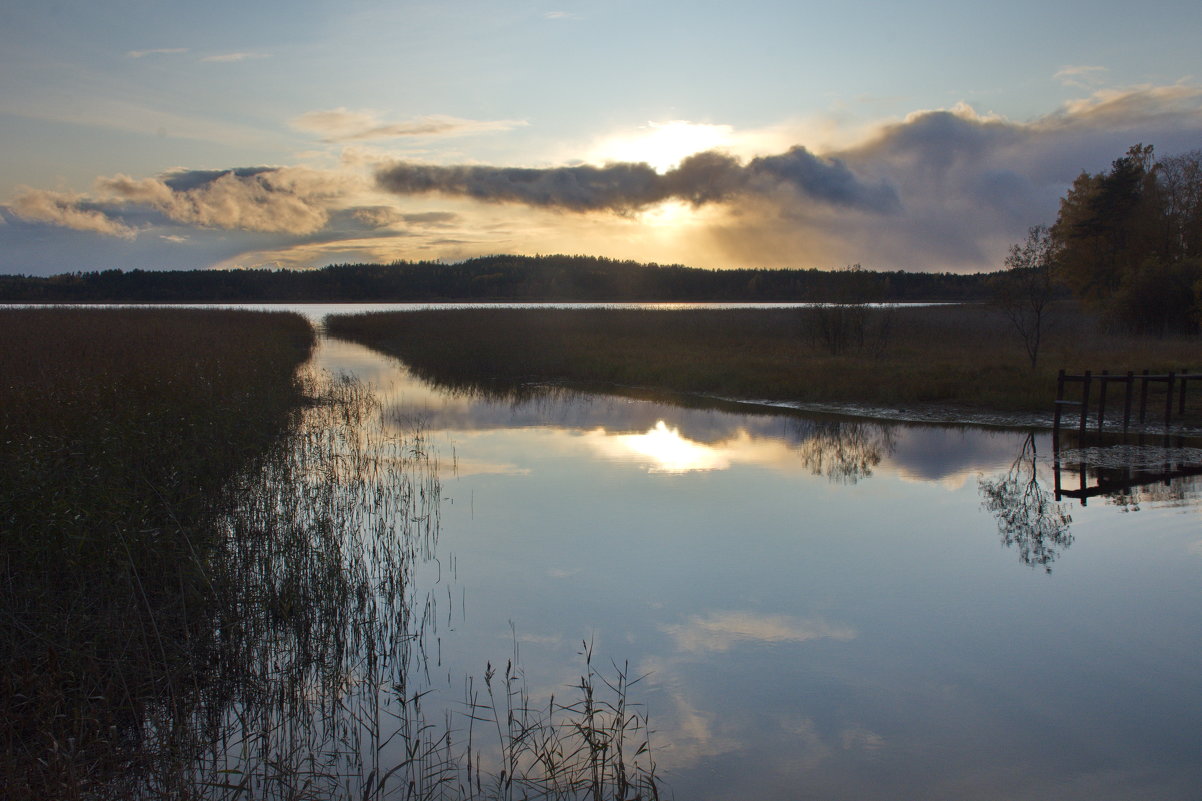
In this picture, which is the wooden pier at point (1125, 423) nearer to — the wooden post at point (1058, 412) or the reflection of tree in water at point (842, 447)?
the wooden post at point (1058, 412)

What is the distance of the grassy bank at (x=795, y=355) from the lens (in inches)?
725

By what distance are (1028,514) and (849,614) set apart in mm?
4265

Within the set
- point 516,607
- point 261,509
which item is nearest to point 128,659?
point 516,607

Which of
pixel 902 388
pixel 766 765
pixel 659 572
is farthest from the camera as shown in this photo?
pixel 902 388

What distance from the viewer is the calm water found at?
435 cm

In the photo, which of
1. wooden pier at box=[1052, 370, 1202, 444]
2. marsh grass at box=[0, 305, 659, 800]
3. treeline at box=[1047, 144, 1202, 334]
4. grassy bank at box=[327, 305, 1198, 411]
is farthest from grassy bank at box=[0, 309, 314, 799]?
treeline at box=[1047, 144, 1202, 334]

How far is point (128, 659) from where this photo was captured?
14.8 feet

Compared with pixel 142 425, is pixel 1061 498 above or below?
below

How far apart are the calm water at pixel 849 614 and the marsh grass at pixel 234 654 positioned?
37cm

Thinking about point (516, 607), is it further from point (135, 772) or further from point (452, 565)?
point (135, 772)

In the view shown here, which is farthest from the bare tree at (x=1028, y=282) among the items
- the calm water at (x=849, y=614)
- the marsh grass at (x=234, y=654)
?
the marsh grass at (x=234, y=654)

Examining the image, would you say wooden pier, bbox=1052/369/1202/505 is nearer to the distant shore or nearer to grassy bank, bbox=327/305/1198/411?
the distant shore

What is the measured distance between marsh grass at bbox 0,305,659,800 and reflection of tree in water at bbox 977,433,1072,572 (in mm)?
5205

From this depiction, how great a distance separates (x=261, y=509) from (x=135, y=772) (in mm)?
4155
